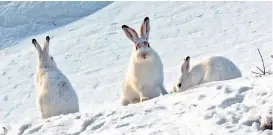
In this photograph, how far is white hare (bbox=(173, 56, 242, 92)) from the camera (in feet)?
24.3

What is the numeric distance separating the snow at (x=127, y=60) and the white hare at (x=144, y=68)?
739 mm

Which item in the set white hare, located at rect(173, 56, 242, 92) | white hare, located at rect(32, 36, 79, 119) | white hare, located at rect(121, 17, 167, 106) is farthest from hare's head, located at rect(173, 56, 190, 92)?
white hare, located at rect(32, 36, 79, 119)

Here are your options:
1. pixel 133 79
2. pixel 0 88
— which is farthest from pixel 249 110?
pixel 0 88

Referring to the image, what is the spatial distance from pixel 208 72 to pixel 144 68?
97 cm

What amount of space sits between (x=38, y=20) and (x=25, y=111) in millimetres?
9190

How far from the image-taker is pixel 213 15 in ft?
59.7

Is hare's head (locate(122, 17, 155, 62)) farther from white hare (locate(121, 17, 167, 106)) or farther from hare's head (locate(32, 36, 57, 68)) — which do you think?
hare's head (locate(32, 36, 57, 68))

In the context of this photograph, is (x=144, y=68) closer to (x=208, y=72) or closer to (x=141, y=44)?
(x=141, y=44)

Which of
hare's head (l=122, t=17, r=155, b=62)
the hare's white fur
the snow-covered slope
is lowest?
the hare's white fur

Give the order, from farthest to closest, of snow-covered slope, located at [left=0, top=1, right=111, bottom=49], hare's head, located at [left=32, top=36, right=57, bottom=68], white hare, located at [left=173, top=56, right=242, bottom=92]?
snow-covered slope, located at [left=0, top=1, right=111, bottom=49], hare's head, located at [left=32, top=36, right=57, bottom=68], white hare, located at [left=173, top=56, right=242, bottom=92]

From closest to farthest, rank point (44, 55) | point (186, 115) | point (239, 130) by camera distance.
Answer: point (239, 130)
point (186, 115)
point (44, 55)

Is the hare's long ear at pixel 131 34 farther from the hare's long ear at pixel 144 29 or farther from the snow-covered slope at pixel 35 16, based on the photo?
the snow-covered slope at pixel 35 16

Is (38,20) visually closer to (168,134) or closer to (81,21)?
(81,21)

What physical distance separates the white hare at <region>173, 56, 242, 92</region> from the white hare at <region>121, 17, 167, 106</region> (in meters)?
0.67
